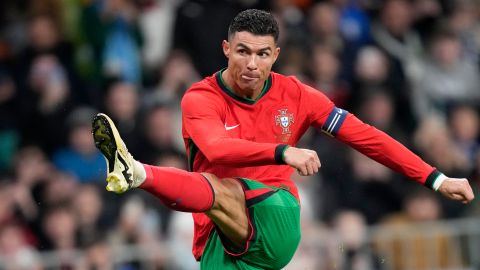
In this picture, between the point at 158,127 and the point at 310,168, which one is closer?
the point at 310,168

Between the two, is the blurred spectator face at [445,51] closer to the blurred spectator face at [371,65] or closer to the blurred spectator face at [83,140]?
the blurred spectator face at [371,65]

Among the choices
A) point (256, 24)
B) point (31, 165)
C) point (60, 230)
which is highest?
point (256, 24)

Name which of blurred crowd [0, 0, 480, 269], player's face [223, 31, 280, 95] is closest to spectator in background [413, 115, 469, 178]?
blurred crowd [0, 0, 480, 269]

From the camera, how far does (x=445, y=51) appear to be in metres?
13.6

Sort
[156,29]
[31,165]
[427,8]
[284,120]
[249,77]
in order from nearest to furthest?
[249,77]
[284,120]
[31,165]
[156,29]
[427,8]

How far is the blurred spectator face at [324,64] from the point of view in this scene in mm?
12961

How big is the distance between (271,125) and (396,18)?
5.77m

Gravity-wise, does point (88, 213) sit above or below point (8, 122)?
below

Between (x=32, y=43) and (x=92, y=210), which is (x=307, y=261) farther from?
(x=32, y=43)

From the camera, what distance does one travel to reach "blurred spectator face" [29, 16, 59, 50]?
12.5 m

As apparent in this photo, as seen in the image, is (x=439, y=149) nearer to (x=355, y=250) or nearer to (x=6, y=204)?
(x=355, y=250)

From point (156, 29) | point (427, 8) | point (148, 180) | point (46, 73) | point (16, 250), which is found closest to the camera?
point (148, 180)

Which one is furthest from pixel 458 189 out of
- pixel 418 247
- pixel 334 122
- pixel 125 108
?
pixel 125 108

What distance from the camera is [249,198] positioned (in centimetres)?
801
